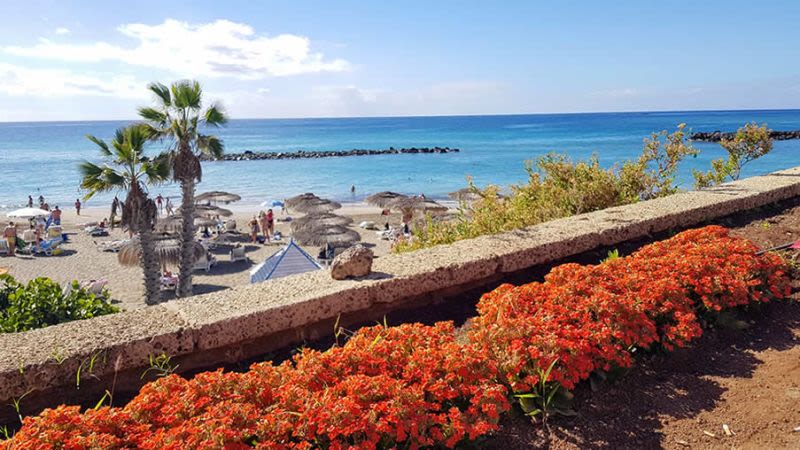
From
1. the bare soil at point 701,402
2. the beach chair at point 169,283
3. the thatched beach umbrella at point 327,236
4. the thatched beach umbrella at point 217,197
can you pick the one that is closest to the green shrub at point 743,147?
the bare soil at point 701,402

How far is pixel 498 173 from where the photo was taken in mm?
52906

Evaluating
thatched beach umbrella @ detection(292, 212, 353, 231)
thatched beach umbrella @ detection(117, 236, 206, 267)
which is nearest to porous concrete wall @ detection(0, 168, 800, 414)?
thatched beach umbrella @ detection(117, 236, 206, 267)

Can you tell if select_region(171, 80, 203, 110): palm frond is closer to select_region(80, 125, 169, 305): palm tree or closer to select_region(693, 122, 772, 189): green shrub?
select_region(80, 125, 169, 305): palm tree

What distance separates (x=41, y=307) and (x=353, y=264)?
8.28 ft

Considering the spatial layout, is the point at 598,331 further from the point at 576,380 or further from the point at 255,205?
the point at 255,205

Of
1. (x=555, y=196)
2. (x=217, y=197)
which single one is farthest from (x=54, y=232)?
(x=555, y=196)

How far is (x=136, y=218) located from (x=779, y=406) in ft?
47.7

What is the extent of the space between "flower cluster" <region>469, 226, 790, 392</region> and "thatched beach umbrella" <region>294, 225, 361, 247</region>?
654 inches

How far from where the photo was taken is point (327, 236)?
2058 centimetres

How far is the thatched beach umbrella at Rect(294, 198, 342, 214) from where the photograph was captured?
26938mm

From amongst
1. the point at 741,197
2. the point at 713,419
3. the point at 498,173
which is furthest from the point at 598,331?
the point at 498,173

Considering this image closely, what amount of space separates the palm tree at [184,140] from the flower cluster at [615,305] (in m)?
13.7

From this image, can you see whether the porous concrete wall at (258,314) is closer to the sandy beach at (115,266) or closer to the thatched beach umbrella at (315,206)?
the sandy beach at (115,266)

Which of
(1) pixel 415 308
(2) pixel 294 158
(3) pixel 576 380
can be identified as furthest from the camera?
(2) pixel 294 158
